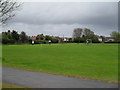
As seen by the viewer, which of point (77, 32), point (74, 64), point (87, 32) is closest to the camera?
point (74, 64)

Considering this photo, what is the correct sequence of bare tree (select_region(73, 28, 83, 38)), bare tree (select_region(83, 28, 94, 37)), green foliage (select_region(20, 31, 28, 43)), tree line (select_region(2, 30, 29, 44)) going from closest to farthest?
tree line (select_region(2, 30, 29, 44)) → green foliage (select_region(20, 31, 28, 43)) → bare tree (select_region(83, 28, 94, 37)) → bare tree (select_region(73, 28, 83, 38))

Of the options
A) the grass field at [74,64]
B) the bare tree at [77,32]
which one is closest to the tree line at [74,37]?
the bare tree at [77,32]

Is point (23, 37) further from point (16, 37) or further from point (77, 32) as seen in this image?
point (77, 32)

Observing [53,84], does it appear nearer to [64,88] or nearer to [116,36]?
[64,88]

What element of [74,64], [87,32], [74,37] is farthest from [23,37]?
[74,64]

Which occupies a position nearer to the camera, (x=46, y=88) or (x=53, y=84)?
(x=46, y=88)

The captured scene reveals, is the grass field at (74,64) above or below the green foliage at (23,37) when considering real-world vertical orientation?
below

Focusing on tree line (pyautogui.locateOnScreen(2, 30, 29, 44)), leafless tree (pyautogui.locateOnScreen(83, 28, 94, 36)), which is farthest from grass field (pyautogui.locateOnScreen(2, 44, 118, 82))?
leafless tree (pyautogui.locateOnScreen(83, 28, 94, 36))

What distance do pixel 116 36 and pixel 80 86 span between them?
112838mm

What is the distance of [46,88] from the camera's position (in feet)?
24.4

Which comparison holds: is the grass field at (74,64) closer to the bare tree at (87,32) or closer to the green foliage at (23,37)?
the green foliage at (23,37)

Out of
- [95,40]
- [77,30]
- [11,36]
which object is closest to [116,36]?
[95,40]

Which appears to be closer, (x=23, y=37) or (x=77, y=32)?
(x=23, y=37)

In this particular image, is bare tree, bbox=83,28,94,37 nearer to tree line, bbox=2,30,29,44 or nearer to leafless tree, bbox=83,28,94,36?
leafless tree, bbox=83,28,94,36
